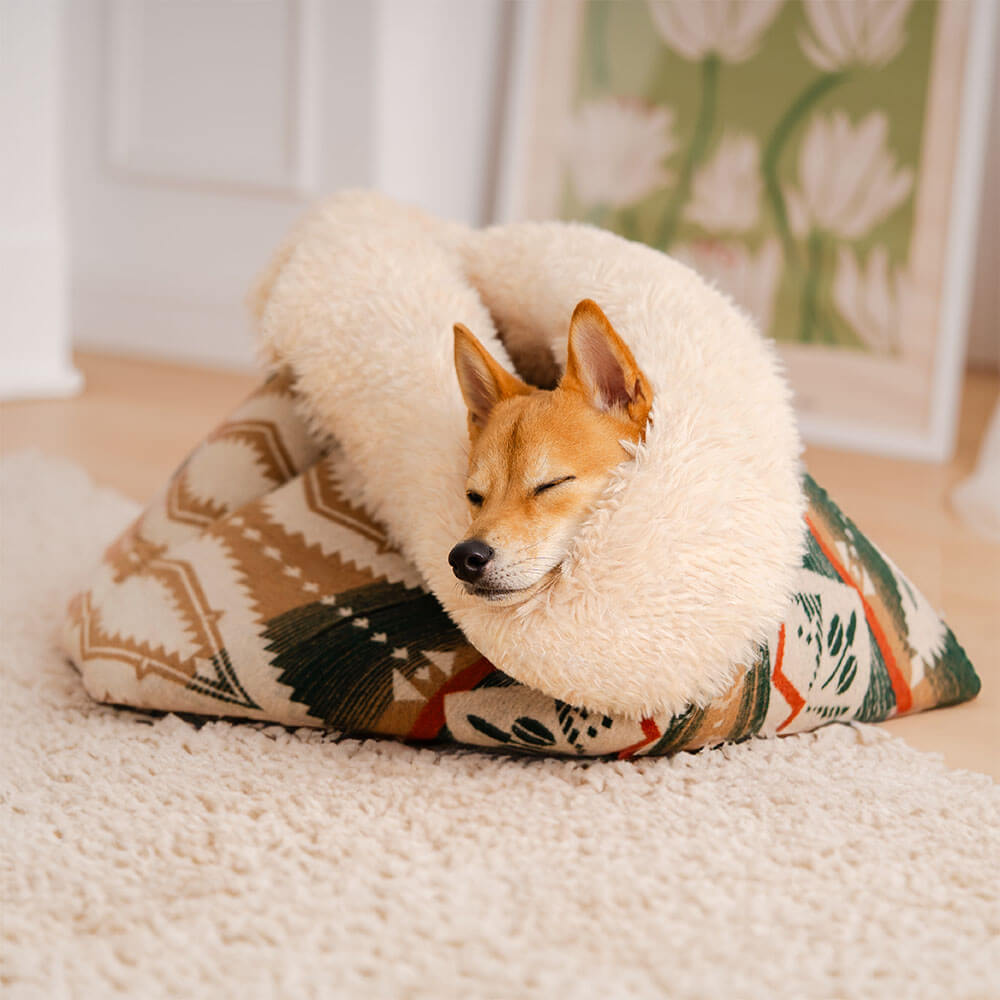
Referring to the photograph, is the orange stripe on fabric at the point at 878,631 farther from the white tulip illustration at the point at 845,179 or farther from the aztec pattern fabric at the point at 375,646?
the white tulip illustration at the point at 845,179

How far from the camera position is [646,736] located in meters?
0.97

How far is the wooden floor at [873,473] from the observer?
116 cm

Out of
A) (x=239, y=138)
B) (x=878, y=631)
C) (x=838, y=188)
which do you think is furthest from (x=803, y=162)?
(x=878, y=631)

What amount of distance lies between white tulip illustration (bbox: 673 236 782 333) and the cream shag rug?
1495mm

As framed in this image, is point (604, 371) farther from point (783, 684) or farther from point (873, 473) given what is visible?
point (873, 473)

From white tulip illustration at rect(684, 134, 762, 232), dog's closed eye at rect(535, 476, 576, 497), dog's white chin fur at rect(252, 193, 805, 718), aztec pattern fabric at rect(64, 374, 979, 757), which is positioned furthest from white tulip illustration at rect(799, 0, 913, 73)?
dog's closed eye at rect(535, 476, 576, 497)

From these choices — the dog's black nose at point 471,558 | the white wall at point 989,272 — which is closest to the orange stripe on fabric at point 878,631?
the dog's black nose at point 471,558

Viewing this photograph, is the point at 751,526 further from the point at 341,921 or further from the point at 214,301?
the point at 214,301

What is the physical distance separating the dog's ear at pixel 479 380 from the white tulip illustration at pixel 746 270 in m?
1.50

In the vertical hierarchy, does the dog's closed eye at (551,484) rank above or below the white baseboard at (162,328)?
above

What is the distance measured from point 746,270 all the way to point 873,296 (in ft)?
0.86

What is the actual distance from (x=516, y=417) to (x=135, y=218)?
2266 mm

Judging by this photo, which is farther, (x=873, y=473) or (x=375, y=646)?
(x=873, y=473)

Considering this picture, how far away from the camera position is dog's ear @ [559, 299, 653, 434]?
900 millimetres
